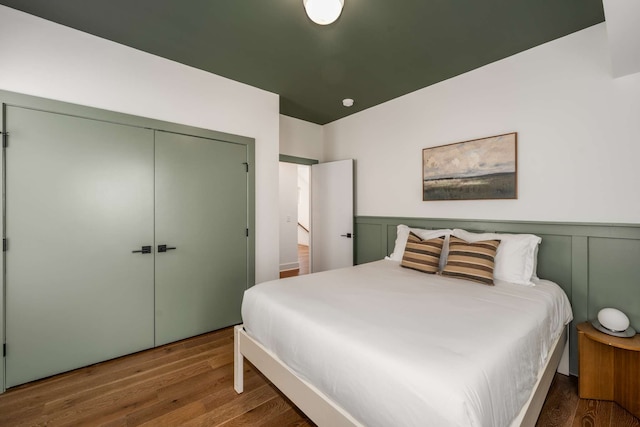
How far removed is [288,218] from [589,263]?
5020 millimetres

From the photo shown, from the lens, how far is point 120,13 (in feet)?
6.57

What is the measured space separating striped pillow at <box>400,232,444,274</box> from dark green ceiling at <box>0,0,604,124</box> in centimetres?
176

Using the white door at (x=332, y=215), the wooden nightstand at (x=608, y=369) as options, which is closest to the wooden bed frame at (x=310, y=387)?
the wooden nightstand at (x=608, y=369)

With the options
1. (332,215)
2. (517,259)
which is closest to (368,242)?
(332,215)

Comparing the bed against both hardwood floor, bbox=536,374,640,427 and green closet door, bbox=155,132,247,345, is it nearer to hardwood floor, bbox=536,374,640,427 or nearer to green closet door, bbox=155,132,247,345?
hardwood floor, bbox=536,374,640,427

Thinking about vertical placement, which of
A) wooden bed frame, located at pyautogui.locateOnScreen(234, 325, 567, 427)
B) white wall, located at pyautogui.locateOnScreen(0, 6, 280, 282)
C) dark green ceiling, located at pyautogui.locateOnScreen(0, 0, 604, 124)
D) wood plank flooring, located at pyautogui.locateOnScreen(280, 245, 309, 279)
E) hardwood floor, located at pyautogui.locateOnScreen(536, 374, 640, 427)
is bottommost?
hardwood floor, located at pyautogui.locateOnScreen(536, 374, 640, 427)

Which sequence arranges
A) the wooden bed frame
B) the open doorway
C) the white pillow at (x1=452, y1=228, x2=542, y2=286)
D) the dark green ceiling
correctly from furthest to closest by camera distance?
the open doorway
the white pillow at (x1=452, y1=228, x2=542, y2=286)
the dark green ceiling
the wooden bed frame

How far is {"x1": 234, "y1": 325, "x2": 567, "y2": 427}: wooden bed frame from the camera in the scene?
4.01 feet

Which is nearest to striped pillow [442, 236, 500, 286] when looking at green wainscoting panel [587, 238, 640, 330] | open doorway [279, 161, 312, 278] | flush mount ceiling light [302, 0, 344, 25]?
green wainscoting panel [587, 238, 640, 330]

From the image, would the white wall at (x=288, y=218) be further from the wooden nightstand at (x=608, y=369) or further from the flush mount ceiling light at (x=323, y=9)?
the wooden nightstand at (x=608, y=369)

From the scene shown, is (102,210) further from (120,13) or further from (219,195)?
(120,13)

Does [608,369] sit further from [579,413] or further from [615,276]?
[615,276]

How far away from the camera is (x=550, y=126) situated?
229 centimetres

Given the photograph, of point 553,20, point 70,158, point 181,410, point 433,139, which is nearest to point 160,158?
point 70,158
